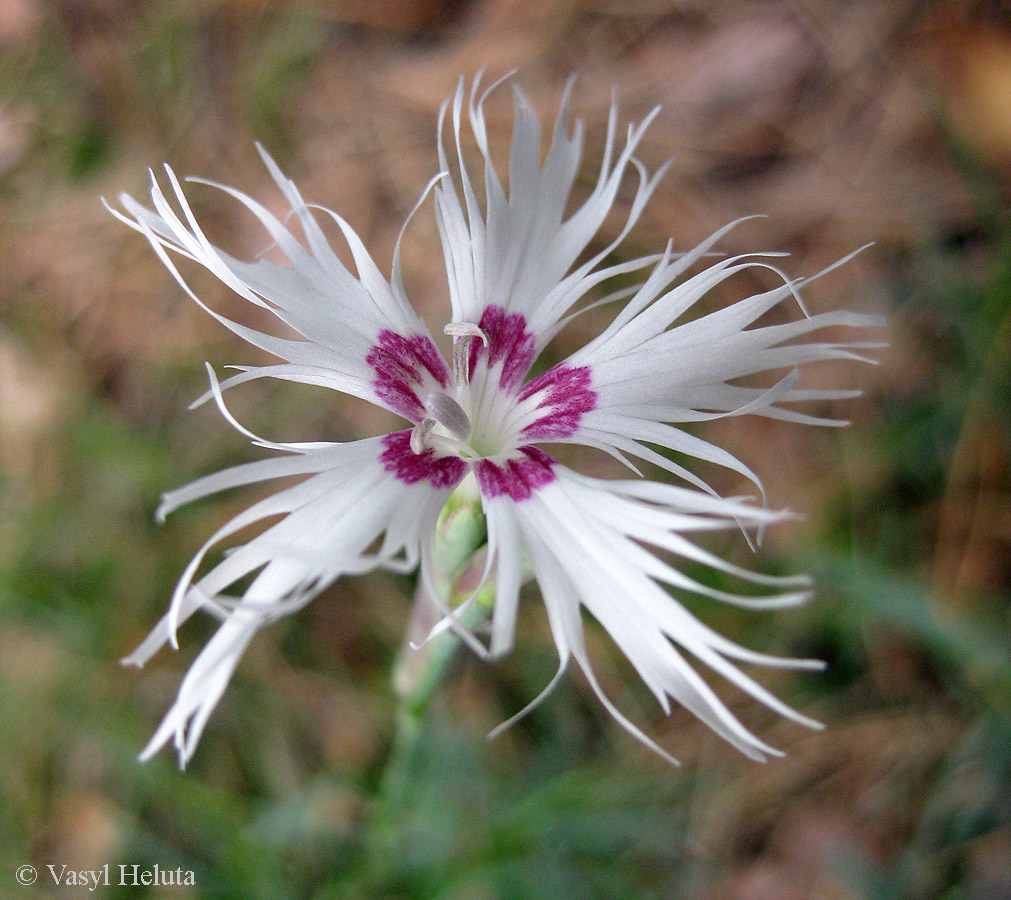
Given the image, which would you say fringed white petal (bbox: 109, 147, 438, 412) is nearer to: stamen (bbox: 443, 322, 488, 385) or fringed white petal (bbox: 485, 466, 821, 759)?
stamen (bbox: 443, 322, 488, 385)

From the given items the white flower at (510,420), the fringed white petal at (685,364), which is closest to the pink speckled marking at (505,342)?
the white flower at (510,420)

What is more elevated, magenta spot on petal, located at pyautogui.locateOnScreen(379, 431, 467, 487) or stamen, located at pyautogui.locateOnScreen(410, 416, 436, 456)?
stamen, located at pyautogui.locateOnScreen(410, 416, 436, 456)

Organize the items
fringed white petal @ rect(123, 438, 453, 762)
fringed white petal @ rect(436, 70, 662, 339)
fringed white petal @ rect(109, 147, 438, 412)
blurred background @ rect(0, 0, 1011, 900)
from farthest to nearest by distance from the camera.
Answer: blurred background @ rect(0, 0, 1011, 900) → fringed white petal @ rect(436, 70, 662, 339) → fringed white petal @ rect(109, 147, 438, 412) → fringed white petal @ rect(123, 438, 453, 762)

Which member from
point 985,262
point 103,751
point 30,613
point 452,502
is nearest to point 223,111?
point 30,613

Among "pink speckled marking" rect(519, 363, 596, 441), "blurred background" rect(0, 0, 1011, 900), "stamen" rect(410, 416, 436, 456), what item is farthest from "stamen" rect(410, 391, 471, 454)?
"blurred background" rect(0, 0, 1011, 900)

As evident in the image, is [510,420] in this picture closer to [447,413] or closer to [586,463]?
[447,413]

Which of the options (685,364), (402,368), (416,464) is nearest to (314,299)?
(402,368)

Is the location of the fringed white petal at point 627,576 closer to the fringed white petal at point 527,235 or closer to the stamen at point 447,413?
the stamen at point 447,413
